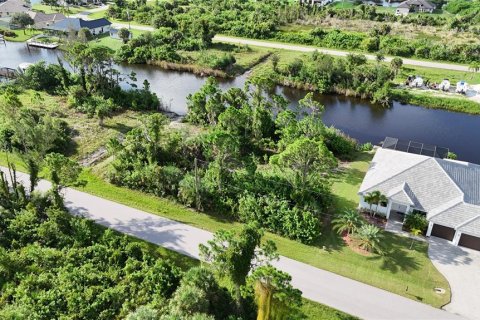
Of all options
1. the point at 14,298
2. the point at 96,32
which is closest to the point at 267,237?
the point at 14,298

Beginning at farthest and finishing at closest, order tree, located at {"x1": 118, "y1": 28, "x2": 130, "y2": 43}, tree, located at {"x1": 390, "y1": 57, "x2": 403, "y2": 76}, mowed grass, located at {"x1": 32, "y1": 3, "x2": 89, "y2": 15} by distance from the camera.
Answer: mowed grass, located at {"x1": 32, "y1": 3, "x2": 89, "y2": 15} < tree, located at {"x1": 118, "y1": 28, "x2": 130, "y2": 43} < tree, located at {"x1": 390, "y1": 57, "x2": 403, "y2": 76}

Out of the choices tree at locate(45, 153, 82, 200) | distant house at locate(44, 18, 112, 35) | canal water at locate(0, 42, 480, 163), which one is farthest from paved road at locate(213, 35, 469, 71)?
tree at locate(45, 153, 82, 200)

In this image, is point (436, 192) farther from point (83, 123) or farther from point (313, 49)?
point (313, 49)

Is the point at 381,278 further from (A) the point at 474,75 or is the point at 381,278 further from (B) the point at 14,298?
(A) the point at 474,75

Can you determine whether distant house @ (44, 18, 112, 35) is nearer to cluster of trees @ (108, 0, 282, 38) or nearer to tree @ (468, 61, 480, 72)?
cluster of trees @ (108, 0, 282, 38)

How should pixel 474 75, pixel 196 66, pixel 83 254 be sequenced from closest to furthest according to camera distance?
pixel 83 254 < pixel 474 75 < pixel 196 66

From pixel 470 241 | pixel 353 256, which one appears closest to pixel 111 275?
pixel 353 256
